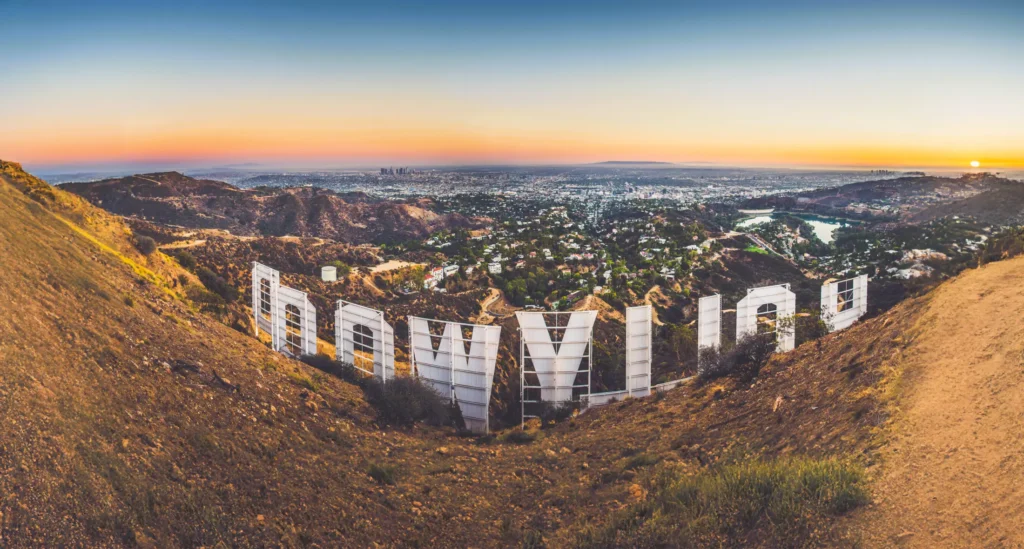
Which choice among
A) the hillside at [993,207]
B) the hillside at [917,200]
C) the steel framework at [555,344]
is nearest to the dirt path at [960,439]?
the steel framework at [555,344]

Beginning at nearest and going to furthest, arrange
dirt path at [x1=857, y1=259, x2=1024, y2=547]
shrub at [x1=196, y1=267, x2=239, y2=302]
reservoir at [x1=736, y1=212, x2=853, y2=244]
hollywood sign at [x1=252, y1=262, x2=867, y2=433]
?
1. dirt path at [x1=857, y1=259, x2=1024, y2=547]
2. hollywood sign at [x1=252, y1=262, x2=867, y2=433]
3. shrub at [x1=196, y1=267, x2=239, y2=302]
4. reservoir at [x1=736, y1=212, x2=853, y2=244]

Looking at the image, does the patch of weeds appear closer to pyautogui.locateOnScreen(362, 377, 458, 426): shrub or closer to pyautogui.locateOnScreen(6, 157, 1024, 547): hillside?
pyautogui.locateOnScreen(6, 157, 1024, 547): hillside

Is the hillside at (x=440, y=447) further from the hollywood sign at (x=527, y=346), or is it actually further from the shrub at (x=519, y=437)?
the hollywood sign at (x=527, y=346)

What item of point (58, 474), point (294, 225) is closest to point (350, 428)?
point (58, 474)

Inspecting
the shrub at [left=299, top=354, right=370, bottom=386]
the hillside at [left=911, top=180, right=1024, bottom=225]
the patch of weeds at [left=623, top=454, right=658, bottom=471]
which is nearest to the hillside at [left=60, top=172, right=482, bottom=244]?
the shrub at [left=299, top=354, right=370, bottom=386]

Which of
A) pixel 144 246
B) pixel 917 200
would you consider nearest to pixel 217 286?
pixel 144 246

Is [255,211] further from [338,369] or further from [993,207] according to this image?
[993,207]
